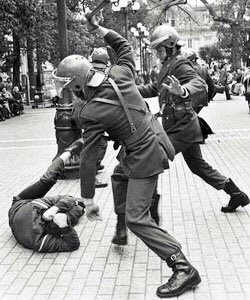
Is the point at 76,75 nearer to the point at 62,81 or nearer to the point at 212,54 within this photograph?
the point at 62,81

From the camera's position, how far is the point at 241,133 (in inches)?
502

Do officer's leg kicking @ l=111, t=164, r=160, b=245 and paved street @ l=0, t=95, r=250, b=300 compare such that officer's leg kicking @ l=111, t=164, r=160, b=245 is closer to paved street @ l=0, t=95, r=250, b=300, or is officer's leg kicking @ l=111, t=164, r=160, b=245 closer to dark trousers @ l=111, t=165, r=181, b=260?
paved street @ l=0, t=95, r=250, b=300

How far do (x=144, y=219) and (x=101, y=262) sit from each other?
0.95m

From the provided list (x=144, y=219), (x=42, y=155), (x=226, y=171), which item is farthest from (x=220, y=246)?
(x=42, y=155)

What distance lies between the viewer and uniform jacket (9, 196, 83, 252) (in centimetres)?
498

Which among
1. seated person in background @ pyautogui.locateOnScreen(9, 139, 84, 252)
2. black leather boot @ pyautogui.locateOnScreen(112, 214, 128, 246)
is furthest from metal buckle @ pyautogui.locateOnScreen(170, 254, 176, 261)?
seated person in background @ pyautogui.locateOnScreen(9, 139, 84, 252)

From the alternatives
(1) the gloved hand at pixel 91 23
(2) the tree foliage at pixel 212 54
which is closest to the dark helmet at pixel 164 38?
(1) the gloved hand at pixel 91 23

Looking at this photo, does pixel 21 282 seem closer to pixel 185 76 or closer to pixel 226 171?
pixel 185 76

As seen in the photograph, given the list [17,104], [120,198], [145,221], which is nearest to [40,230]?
[120,198]

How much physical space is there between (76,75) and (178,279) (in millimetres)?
1630

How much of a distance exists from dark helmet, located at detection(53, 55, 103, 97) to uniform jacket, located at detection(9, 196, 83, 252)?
5.20ft

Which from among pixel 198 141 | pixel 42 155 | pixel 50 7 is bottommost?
pixel 42 155

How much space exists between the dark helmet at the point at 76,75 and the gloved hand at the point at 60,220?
146cm

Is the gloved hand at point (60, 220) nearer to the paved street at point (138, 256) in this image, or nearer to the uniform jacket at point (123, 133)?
the paved street at point (138, 256)
